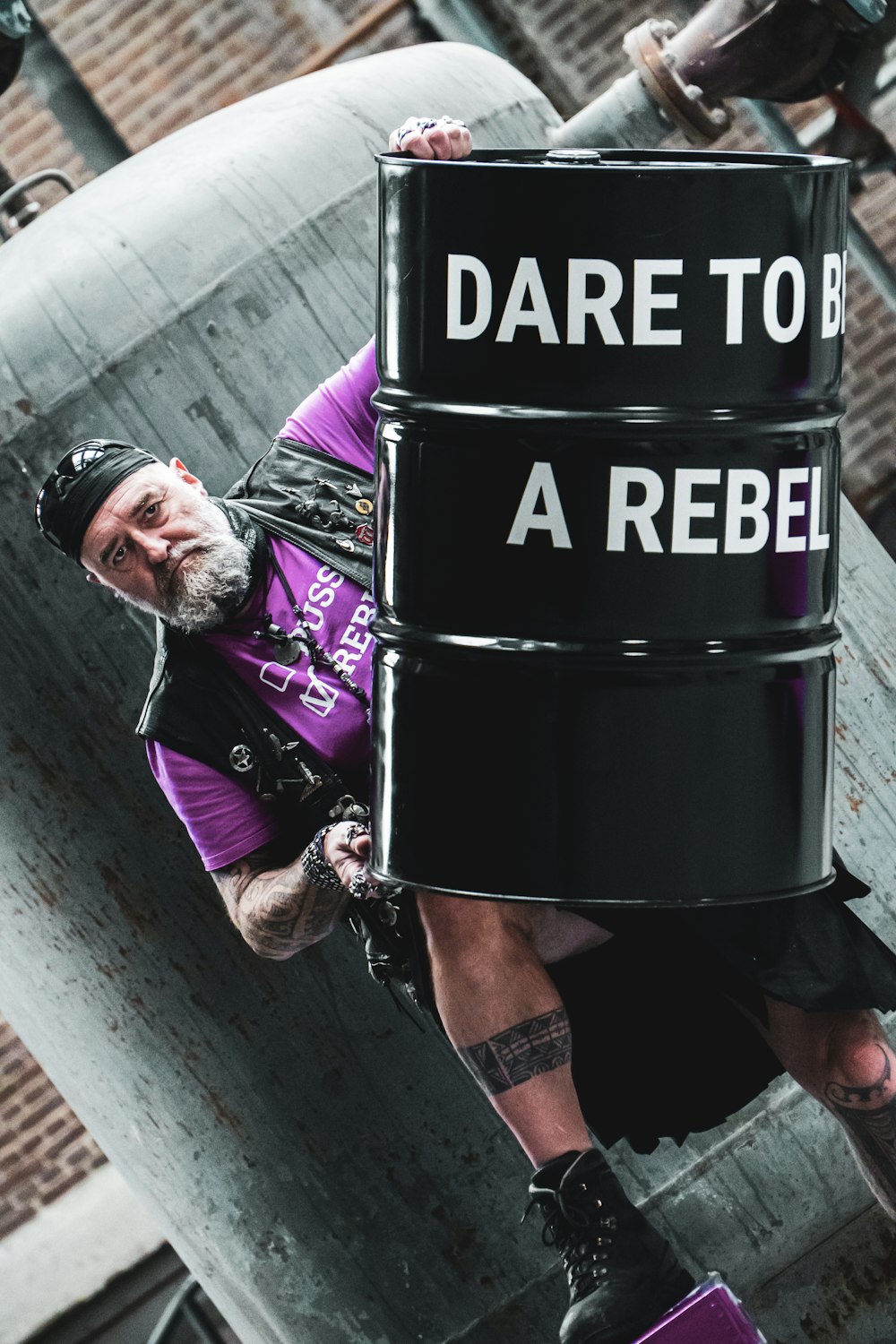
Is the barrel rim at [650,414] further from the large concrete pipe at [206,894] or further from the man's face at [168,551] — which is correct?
the large concrete pipe at [206,894]

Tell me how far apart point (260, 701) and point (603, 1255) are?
1.05 m

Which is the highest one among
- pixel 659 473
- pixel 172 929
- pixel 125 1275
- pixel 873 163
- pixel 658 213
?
pixel 658 213

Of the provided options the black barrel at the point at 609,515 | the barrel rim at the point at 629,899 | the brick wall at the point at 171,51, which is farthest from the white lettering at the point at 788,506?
the brick wall at the point at 171,51

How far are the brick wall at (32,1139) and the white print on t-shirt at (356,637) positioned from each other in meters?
5.13

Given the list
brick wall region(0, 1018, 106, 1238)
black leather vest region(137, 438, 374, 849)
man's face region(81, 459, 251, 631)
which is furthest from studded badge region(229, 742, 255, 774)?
brick wall region(0, 1018, 106, 1238)

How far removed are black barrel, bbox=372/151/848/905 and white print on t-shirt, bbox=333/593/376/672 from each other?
57 centimetres

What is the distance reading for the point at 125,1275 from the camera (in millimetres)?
6535

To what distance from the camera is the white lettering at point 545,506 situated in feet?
5.63

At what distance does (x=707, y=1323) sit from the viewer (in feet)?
7.10

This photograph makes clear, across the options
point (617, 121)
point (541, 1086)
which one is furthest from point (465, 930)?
point (617, 121)

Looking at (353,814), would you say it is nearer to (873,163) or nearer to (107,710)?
(107,710)

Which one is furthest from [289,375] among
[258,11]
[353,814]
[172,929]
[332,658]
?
[258,11]

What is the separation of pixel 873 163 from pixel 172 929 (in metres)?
4.21

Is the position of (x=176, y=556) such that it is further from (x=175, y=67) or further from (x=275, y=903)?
(x=175, y=67)
